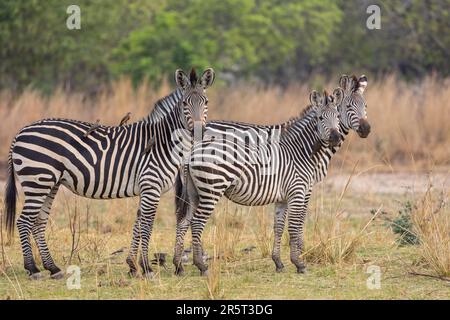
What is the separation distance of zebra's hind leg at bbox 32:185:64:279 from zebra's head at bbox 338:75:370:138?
3.10 meters

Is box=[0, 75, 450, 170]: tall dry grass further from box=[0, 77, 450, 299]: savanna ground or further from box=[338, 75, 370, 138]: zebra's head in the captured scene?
box=[338, 75, 370, 138]: zebra's head

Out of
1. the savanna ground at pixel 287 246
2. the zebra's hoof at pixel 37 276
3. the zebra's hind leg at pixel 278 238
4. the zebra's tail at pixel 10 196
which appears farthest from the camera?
the zebra's hind leg at pixel 278 238

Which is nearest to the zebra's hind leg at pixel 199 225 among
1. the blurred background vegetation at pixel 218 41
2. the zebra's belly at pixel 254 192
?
the zebra's belly at pixel 254 192

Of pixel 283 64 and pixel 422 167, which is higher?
pixel 283 64

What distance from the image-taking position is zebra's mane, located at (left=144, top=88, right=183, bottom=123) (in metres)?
9.16

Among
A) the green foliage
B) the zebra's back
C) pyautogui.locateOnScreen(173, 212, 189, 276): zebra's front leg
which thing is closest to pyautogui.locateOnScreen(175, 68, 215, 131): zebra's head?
the zebra's back

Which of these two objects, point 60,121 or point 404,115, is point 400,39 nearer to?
point 404,115

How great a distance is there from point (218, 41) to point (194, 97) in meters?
17.7

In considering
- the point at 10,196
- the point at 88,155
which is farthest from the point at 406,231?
the point at 10,196

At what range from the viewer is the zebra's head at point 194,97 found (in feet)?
29.1

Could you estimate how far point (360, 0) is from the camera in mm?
28453

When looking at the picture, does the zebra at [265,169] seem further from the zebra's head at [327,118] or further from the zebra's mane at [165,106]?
the zebra's mane at [165,106]
